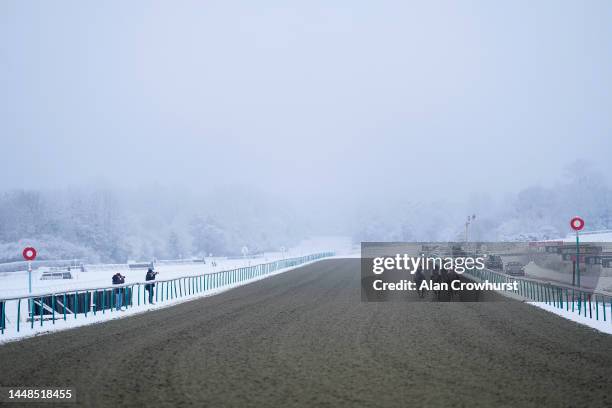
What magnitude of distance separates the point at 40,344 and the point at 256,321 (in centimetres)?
577

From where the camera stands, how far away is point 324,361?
1136cm

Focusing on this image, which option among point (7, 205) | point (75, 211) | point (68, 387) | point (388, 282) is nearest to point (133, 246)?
point (75, 211)

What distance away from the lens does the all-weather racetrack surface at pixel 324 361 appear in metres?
8.70

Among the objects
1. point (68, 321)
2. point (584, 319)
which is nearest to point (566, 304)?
point (584, 319)

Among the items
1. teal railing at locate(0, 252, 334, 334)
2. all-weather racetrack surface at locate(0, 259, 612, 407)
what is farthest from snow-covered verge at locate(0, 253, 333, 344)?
all-weather racetrack surface at locate(0, 259, 612, 407)

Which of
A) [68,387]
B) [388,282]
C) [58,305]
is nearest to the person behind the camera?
[68,387]

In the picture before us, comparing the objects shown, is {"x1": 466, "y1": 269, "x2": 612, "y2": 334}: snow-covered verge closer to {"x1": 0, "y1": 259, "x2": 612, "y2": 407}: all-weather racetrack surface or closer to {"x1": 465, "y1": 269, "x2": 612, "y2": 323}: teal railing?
{"x1": 465, "y1": 269, "x2": 612, "y2": 323}: teal railing

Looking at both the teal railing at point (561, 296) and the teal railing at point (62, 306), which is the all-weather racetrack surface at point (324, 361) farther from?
the teal railing at point (62, 306)

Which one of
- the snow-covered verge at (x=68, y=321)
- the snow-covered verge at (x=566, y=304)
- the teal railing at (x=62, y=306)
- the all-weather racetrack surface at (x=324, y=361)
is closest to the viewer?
the all-weather racetrack surface at (x=324, y=361)

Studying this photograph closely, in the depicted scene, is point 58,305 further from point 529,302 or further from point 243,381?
point 529,302

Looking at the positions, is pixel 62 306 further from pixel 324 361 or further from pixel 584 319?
pixel 584 319

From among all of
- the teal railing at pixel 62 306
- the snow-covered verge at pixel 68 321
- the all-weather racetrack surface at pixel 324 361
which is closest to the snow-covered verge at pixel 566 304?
the all-weather racetrack surface at pixel 324 361

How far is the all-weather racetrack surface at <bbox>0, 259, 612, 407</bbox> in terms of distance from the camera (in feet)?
28.6

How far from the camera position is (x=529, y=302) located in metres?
23.9
